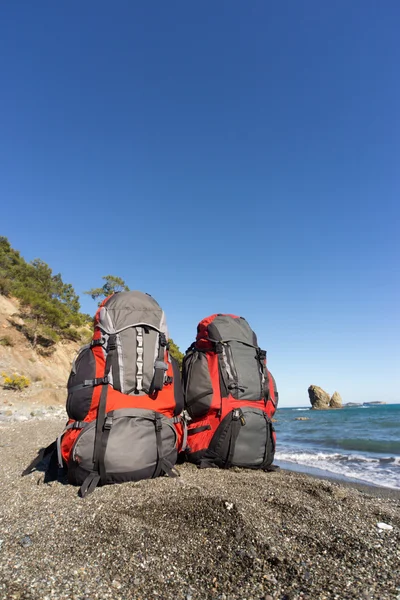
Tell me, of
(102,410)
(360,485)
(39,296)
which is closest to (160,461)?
(102,410)

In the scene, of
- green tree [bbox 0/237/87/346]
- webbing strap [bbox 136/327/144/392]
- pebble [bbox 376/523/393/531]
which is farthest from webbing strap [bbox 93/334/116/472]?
green tree [bbox 0/237/87/346]

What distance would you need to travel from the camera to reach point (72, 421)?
386 cm

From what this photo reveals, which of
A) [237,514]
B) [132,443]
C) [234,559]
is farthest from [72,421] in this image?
[234,559]

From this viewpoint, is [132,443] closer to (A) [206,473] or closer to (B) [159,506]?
(B) [159,506]

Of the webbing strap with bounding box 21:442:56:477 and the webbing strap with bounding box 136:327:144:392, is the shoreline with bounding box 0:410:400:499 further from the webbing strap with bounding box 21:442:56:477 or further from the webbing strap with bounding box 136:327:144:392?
the webbing strap with bounding box 21:442:56:477

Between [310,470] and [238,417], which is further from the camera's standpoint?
[310,470]

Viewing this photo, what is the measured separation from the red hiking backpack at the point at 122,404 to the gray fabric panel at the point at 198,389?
18.0 inches

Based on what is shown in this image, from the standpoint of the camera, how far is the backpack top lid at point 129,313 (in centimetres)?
423

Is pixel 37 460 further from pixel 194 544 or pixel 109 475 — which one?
pixel 194 544

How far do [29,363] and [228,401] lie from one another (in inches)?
869

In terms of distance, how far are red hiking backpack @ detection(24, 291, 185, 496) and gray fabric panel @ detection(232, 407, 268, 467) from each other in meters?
0.93

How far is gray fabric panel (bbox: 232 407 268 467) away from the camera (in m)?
4.65

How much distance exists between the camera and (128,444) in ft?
11.8

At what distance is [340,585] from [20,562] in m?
1.94
